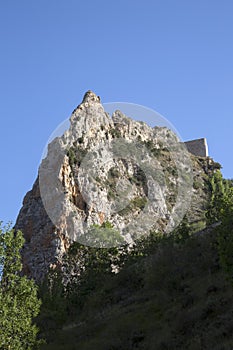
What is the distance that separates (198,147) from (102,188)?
46.6 meters

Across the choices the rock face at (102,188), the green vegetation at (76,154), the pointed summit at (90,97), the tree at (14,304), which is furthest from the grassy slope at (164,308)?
the pointed summit at (90,97)

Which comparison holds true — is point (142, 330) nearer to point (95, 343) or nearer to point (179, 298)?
point (95, 343)

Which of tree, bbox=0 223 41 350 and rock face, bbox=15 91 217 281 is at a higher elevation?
rock face, bbox=15 91 217 281

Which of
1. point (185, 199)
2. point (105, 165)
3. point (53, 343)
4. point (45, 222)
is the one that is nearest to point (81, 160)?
point (105, 165)

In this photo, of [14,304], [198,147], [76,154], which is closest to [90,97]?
[76,154]

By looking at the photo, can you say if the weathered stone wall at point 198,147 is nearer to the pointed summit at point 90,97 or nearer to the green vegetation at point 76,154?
the pointed summit at point 90,97

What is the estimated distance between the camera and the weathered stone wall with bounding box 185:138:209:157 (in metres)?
120

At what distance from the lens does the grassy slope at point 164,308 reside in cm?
2569

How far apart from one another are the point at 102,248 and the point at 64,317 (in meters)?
17.8

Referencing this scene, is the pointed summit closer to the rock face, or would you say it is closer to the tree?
the rock face

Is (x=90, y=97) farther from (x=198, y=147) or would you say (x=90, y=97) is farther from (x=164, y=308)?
(x=164, y=308)

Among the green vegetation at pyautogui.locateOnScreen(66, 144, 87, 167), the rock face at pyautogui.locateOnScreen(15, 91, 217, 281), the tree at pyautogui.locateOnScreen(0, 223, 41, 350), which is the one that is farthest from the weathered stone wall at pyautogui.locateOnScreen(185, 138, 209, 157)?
the tree at pyautogui.locateOnScreen(0, 223, 41, 350)

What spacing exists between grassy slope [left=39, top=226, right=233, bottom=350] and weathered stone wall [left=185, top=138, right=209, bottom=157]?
70439 mm

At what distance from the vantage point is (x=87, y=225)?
75562 mm
